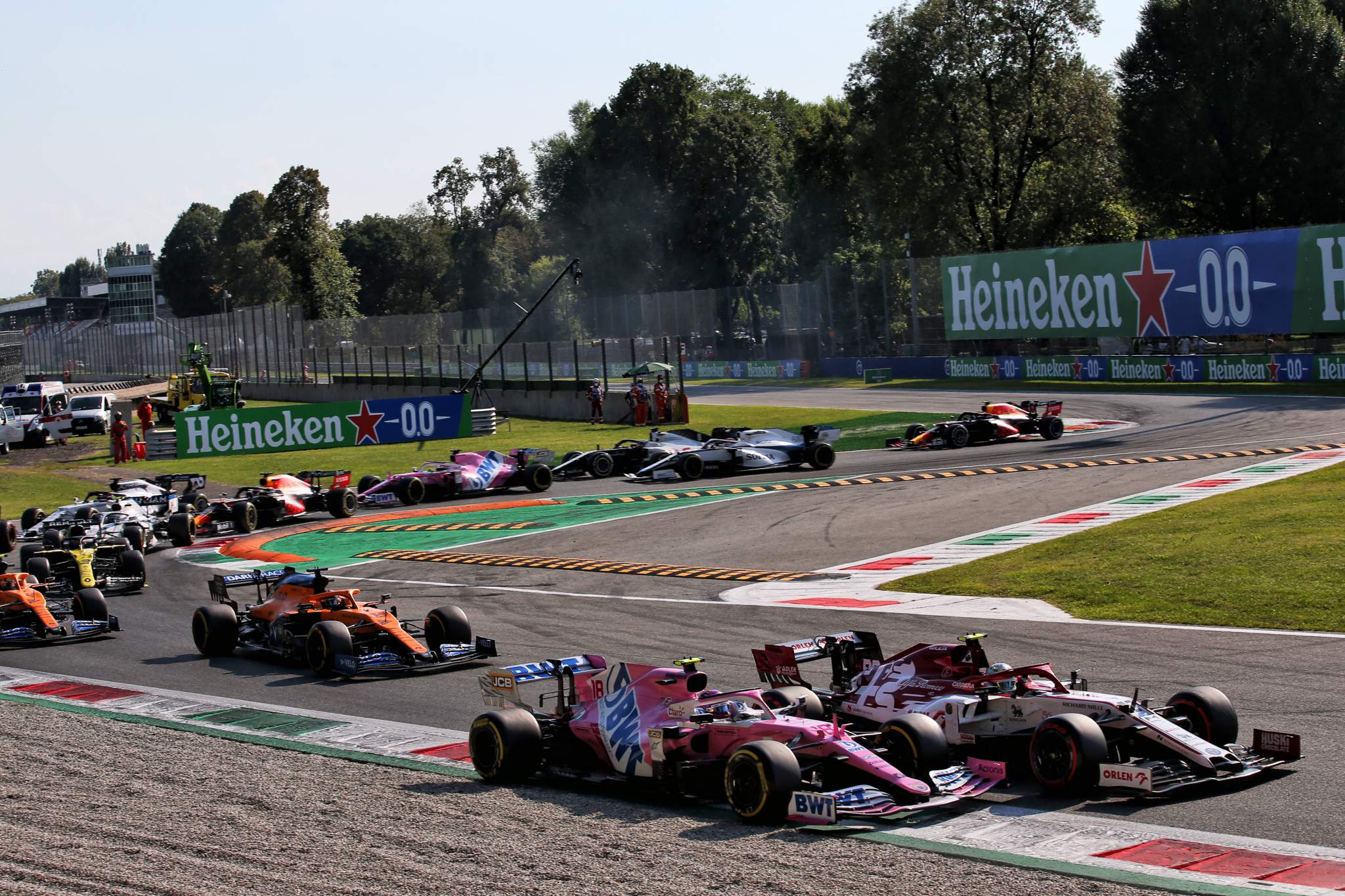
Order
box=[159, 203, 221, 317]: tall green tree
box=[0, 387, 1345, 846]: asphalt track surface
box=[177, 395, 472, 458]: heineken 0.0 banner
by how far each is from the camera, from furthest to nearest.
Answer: box=[159, 203, 221, 317]: tall green tree, box=[177, 395, 472, 458]: heineken 0.0 banner, box=[0, 387, 1345, 846]: asphalt track surface

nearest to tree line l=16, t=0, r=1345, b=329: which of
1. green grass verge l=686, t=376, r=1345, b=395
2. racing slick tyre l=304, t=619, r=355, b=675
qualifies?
green grass verge l=686, t=376, r=1345, b=395

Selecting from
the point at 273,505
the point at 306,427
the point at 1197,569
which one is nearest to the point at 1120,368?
the point at 306,427

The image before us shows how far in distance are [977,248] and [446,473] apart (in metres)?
51.7

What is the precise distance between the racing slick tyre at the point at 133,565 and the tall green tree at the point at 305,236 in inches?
3709

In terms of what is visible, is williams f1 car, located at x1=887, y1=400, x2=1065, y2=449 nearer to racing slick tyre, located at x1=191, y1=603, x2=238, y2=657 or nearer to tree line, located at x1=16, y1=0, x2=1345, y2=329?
racing slick tyre, located at x1=191, y1=603, x2=238, y2=657

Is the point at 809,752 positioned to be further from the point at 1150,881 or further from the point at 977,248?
the point at 977,248

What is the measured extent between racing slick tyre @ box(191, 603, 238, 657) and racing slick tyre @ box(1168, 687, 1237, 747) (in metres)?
12.0

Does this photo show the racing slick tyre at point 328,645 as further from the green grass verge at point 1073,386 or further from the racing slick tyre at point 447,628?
the green grass verge at point 1073,386

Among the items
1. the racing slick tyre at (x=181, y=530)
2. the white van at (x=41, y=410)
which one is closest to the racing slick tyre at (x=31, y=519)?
the racing slick tyre at (x=181, y=530)

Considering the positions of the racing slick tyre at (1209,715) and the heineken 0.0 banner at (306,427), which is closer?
the racing slick tyre at (1209,715)

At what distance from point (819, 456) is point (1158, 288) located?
76.5 feet

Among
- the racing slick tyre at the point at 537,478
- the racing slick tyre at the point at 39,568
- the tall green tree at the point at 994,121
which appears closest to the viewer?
the racing slick tyre at the point at 39,568

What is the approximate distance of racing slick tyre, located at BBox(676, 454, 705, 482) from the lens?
37.0 meters

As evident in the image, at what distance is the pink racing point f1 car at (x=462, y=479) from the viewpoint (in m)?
35.2
